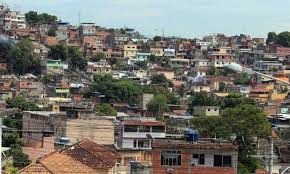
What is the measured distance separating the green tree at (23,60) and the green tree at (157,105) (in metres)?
15.4

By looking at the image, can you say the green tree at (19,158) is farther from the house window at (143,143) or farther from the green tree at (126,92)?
the green tree at (126,92)

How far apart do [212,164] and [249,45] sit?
67.4 meters

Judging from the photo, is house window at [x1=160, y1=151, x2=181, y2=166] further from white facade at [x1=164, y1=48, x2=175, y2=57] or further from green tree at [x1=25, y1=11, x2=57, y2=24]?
green tree at [x1=25, y1=11, x2=57, y2=24]

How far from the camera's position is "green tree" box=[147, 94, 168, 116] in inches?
1766

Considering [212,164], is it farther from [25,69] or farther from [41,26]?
[41,26]

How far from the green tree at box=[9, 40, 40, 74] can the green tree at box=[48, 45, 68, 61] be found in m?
3.22

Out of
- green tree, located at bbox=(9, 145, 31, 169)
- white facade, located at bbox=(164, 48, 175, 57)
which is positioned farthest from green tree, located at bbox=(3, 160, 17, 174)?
white facade, located at bbox=(164, 48, 175, 57)

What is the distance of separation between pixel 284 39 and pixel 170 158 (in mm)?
65295

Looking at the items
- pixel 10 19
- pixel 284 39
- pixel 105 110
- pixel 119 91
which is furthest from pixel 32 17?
pixel 105 110

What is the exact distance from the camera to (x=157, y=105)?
149ft

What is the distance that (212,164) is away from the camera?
1753 cm

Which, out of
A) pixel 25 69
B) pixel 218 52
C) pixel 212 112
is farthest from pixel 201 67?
pixel 212 112

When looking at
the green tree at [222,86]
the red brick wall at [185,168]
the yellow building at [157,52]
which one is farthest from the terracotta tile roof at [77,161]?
the yellow building at [157,52]

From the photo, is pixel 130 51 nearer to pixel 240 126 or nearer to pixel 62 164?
pixel 240 126
